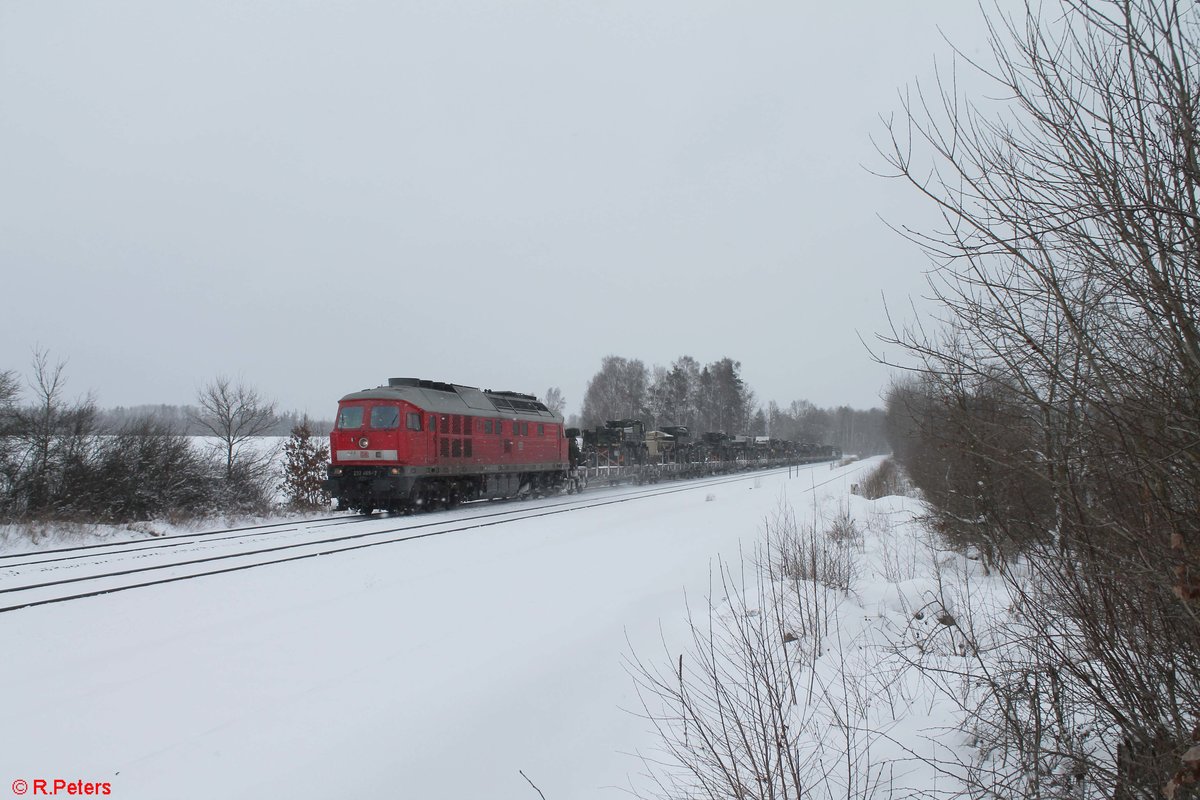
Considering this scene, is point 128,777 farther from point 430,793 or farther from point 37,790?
point 430,793

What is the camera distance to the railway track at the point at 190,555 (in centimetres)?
823

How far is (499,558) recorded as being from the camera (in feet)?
34.1

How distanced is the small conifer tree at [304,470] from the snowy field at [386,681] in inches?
446

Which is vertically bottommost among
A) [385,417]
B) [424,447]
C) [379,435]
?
[424,447]

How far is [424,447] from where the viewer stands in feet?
58.6

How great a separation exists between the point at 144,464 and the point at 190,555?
7853 millimetres

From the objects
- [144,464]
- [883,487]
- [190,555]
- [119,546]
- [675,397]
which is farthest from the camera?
[675,397]

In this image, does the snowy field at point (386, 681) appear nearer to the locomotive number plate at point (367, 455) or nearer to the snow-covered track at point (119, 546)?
the snow-covered track at point (119, 546)

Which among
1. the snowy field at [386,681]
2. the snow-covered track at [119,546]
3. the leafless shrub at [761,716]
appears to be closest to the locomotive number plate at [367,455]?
the snow-covered track at [119,546]

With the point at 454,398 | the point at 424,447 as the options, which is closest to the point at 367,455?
the point at 424,447

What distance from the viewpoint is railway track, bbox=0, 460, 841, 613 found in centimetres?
823

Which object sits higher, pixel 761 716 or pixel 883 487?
pixel 761 716

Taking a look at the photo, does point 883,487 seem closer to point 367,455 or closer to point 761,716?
point 367,455

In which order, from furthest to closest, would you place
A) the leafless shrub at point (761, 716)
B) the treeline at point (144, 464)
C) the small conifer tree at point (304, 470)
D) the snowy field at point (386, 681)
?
the small conifer tree at point (304, 470)
the treeline at point (144, 464)
the snowy field at point (386, 681)
the leafless shrub at point (761, 716)
